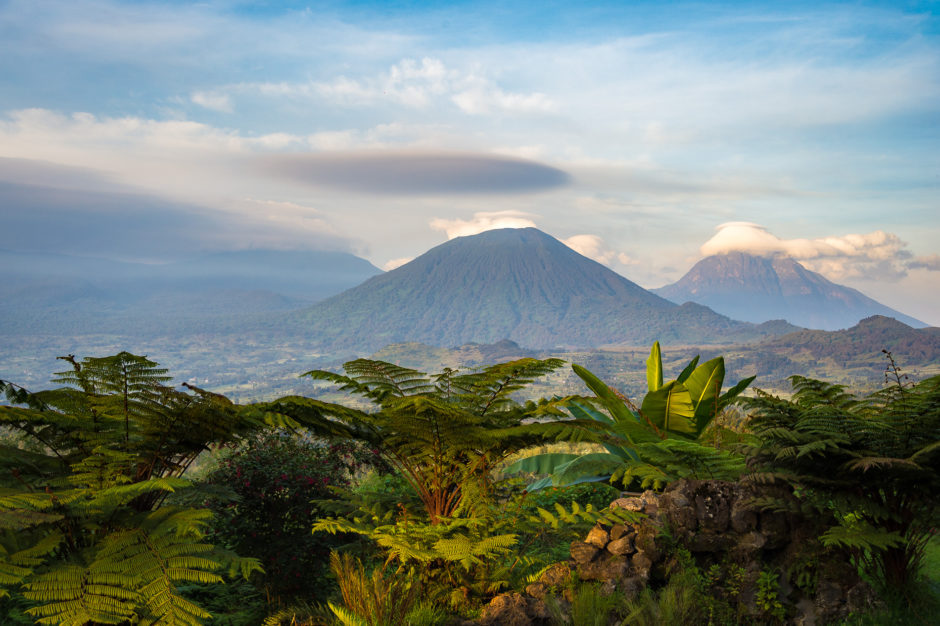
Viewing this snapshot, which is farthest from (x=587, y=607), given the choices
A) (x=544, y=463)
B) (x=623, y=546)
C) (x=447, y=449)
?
(x=544, y=463)

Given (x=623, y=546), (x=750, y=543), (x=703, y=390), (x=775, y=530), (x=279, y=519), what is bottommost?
(x=279, y=519)

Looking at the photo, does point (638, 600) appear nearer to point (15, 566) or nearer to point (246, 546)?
point (246, 546)

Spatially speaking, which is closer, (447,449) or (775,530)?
(775,530)

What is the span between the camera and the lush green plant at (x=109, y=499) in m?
3.45

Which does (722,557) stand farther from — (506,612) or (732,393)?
(732,393)

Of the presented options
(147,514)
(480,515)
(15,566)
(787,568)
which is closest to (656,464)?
(787,568)

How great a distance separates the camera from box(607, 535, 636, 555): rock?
4.64 m

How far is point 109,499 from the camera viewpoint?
3598 mm

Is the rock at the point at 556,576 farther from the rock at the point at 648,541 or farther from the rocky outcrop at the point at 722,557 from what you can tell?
the rock at the point at 648,541

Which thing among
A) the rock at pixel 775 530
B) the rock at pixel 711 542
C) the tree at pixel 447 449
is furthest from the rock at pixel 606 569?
the rock at pixel 775 530

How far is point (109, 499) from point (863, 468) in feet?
14.9

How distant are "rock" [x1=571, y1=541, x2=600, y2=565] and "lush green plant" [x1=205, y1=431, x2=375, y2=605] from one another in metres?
2.13

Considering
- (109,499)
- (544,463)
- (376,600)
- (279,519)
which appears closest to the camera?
(109,499)

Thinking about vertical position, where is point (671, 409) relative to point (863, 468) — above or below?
below
